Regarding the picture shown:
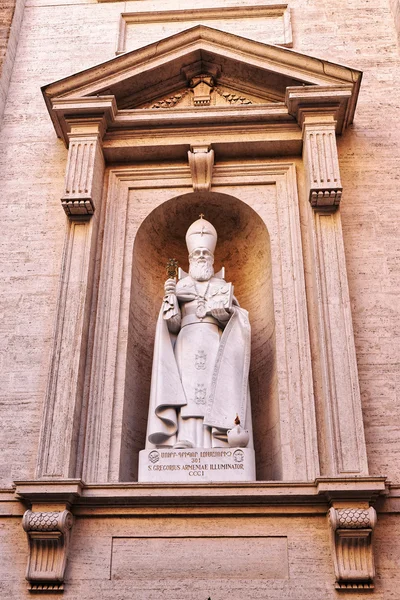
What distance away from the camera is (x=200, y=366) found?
27.1 ft

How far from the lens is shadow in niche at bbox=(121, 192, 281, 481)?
8.34 metres

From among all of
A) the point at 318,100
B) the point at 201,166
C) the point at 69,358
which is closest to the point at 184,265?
the point at 201,166

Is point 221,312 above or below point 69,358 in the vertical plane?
above

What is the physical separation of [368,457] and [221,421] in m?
1.35

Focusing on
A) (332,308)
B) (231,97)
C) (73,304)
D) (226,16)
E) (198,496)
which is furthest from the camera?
(226,16)

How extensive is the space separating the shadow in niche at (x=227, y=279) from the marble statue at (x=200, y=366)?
1.23 ft

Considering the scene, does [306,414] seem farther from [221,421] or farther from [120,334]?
[120,334]

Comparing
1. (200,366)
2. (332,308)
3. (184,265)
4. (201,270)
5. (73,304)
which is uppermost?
(184,265)

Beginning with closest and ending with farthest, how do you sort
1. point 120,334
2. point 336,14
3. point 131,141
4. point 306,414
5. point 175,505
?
point 175,505, point 306,414, point 120,334, point 131,141, point 336,14

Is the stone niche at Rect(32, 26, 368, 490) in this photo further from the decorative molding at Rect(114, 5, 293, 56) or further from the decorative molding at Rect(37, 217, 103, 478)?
the decorative molding at Rect(114, 5, 293, 56)

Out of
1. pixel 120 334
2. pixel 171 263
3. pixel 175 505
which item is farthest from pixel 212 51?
pixel 175 505

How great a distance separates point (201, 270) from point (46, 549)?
3.35m

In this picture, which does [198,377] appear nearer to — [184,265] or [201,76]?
[184,265]

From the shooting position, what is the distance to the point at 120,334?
28.0 feet
